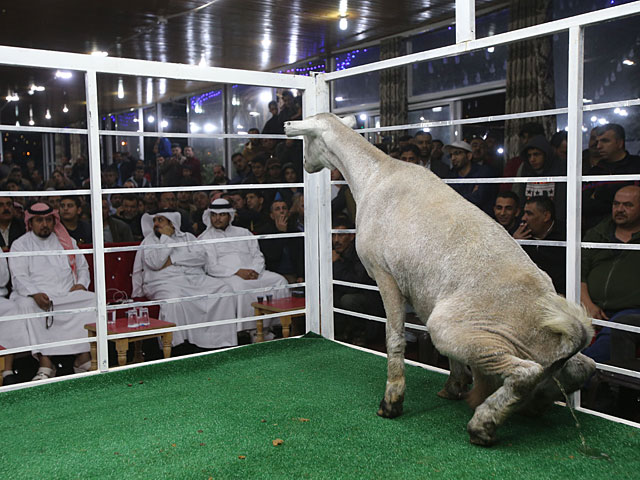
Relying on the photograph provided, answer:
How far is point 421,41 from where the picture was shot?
31.7ft

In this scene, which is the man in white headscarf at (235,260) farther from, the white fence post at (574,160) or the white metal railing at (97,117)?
the white fence post at (574,160)

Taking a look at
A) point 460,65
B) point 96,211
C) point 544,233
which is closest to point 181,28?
point 460,65

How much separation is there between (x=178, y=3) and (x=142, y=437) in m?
6.48

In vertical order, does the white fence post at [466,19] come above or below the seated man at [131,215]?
above

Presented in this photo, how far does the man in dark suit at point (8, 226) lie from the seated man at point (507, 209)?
331cm

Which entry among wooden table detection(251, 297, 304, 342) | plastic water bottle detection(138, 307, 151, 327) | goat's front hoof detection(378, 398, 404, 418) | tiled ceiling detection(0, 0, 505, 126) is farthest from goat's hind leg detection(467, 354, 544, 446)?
tiled ceiling detection(0, 0, 505, 126)

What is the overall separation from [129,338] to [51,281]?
73 centimetres

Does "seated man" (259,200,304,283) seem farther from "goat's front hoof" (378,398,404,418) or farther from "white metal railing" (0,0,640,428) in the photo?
"goat's front hoof" (378,398,404,418)

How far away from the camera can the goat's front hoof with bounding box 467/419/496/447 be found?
2678 mm

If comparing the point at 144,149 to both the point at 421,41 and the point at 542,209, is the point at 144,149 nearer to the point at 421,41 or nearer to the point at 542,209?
the point at 542,209

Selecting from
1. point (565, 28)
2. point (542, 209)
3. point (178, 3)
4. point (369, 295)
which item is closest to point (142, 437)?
point (369, 295)

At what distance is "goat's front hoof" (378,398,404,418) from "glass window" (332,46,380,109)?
7.56 metres

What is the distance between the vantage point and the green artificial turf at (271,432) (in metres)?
2.55

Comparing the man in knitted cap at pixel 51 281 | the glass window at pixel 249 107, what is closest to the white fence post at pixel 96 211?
the man in knitted cap at pixel 51 281
